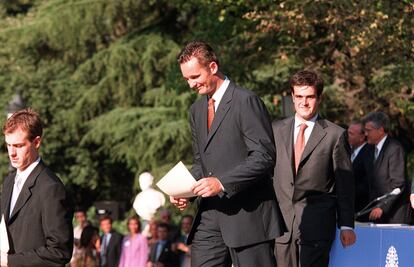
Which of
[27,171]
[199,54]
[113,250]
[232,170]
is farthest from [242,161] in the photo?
[113,250]

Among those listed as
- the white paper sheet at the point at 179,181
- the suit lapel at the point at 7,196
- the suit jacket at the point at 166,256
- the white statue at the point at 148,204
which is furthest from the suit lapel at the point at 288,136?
the white statue at the point at 148,204

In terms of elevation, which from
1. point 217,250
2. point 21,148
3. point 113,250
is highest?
point 21,148

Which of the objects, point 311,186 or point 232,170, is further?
point 311,186

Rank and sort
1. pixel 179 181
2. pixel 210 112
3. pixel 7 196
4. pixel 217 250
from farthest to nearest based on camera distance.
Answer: pixel 210 112, pixel 217 250, pixel 179 181, pixel 7 196

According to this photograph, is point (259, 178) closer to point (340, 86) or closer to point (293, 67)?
point (293, 67)

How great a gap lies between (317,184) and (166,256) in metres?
9.21

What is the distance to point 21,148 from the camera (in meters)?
8.02

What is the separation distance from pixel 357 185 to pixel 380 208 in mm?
932

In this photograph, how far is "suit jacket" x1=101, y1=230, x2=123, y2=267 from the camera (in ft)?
67.5

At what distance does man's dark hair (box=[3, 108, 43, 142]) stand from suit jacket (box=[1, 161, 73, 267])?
0.23 m

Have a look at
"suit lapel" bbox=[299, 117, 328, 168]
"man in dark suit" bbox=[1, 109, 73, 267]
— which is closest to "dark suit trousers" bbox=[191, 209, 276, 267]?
"man in dark suit" bbox=[1, 109, 73, 267]

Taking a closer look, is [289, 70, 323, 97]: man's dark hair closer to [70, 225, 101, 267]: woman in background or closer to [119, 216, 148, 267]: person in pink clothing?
[70, 225, 101, 267]: woman in background

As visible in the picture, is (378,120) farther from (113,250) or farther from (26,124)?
A: (113,250)

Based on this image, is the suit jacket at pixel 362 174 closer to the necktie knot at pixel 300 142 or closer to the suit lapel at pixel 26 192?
the necktie knot at pixel 300 142
